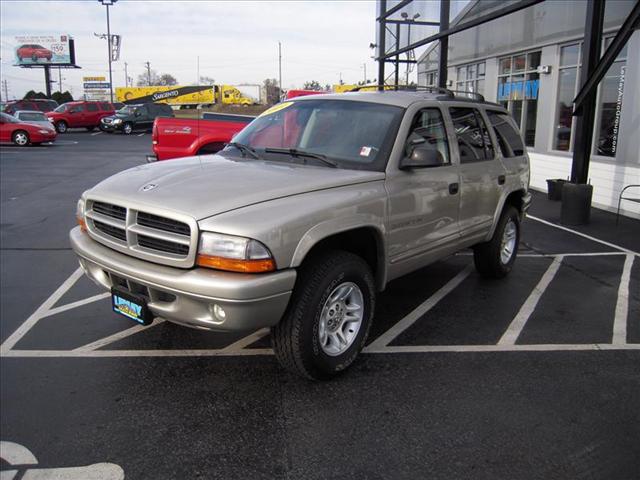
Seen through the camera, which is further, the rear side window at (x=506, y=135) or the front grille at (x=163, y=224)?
the rear side window at (x=506, y=135)

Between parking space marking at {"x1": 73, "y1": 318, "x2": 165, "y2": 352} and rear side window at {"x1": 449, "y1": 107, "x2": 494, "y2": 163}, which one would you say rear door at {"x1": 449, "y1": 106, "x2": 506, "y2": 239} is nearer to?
rear side window at {"x1": 449, "y1": 107, "x2": 494, "y2": 163}

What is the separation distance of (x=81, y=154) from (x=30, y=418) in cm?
1912

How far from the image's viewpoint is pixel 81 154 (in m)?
20.4

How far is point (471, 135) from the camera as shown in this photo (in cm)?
524

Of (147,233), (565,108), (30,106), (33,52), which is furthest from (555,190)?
(33,52)

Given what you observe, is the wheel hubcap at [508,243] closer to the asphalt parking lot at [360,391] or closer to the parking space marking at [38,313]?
the asphalt parking lot at [360,391]

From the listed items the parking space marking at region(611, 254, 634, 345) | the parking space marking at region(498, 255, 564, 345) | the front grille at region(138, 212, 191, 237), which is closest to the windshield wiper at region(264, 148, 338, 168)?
the front grille at region(138, 212, 191, 237)

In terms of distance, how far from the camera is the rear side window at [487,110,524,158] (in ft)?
19.1

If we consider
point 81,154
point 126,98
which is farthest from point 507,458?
point 126,98

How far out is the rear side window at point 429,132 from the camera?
434 centimetres

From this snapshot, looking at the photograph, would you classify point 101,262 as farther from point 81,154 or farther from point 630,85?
point 81,154

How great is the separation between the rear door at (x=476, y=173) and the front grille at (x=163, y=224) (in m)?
2.63

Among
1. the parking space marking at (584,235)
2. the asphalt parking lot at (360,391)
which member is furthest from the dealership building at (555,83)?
the asphalt parking lot at (360,391)

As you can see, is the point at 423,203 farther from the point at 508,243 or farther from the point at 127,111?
the point at 127,111
